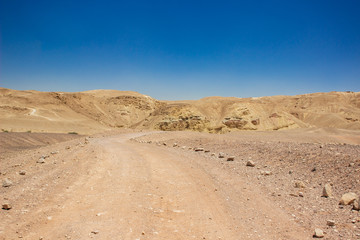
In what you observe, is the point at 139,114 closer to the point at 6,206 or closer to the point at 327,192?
the point at 6,206

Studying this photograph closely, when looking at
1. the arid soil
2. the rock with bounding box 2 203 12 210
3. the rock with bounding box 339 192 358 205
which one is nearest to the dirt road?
the arid soil

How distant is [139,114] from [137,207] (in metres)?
56.3

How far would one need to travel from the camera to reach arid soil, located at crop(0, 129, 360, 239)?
4.88 metres

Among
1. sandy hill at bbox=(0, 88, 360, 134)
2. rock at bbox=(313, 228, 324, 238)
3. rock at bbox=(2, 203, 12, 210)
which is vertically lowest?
rock at bbox=(313, 228, 324, 238)

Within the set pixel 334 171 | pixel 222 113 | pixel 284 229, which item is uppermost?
pixel 222 113

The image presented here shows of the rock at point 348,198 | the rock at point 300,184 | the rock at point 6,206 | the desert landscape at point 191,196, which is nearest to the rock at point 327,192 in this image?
the desert landscape at point 191,196

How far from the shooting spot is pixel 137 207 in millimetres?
5879

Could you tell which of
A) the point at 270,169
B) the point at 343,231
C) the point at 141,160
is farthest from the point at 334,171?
the point at 141,160

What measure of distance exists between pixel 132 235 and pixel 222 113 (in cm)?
3857

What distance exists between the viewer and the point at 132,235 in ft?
15.1

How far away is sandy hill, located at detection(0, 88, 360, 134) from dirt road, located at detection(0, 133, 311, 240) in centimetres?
2874

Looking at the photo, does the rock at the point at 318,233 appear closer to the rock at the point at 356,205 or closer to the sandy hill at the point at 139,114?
the rock at the point at 356,205

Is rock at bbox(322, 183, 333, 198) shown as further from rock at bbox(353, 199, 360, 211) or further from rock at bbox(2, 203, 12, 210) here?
rock at bbox(2, 203, 12, 210)

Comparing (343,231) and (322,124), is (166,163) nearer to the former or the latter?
(343,231)
